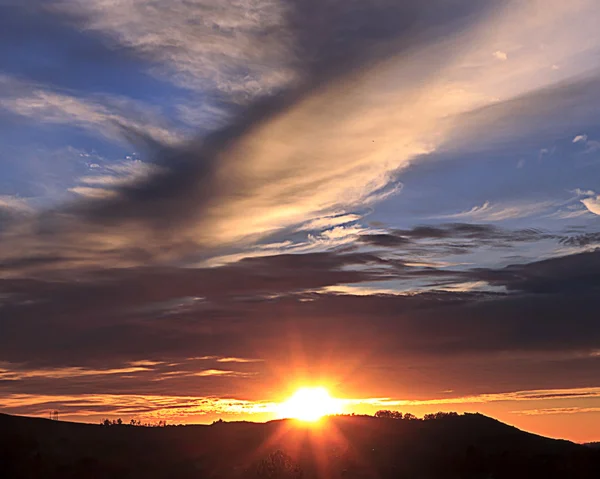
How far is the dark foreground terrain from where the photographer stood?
79438mm

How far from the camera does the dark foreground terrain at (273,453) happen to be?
79.4 meters

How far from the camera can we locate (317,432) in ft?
320

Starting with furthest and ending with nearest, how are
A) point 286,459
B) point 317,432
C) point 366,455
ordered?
1. point 317,432
2. point 366,455
3. point 286,459

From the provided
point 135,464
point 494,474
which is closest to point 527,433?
point 494,474

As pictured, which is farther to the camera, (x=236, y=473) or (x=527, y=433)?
(x=527, y=433)

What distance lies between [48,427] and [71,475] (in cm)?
1506

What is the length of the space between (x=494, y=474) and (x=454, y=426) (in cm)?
2446

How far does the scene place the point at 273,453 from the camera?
84.2 meters

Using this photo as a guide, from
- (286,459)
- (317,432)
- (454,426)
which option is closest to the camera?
(286,459)

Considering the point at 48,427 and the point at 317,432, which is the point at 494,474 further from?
the point at 48,427

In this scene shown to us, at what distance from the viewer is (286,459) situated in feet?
268

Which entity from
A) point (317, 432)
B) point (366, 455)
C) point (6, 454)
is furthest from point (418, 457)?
point (6, 454)

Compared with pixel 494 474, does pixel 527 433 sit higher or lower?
higher

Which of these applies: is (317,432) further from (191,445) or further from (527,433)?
(527,433)
